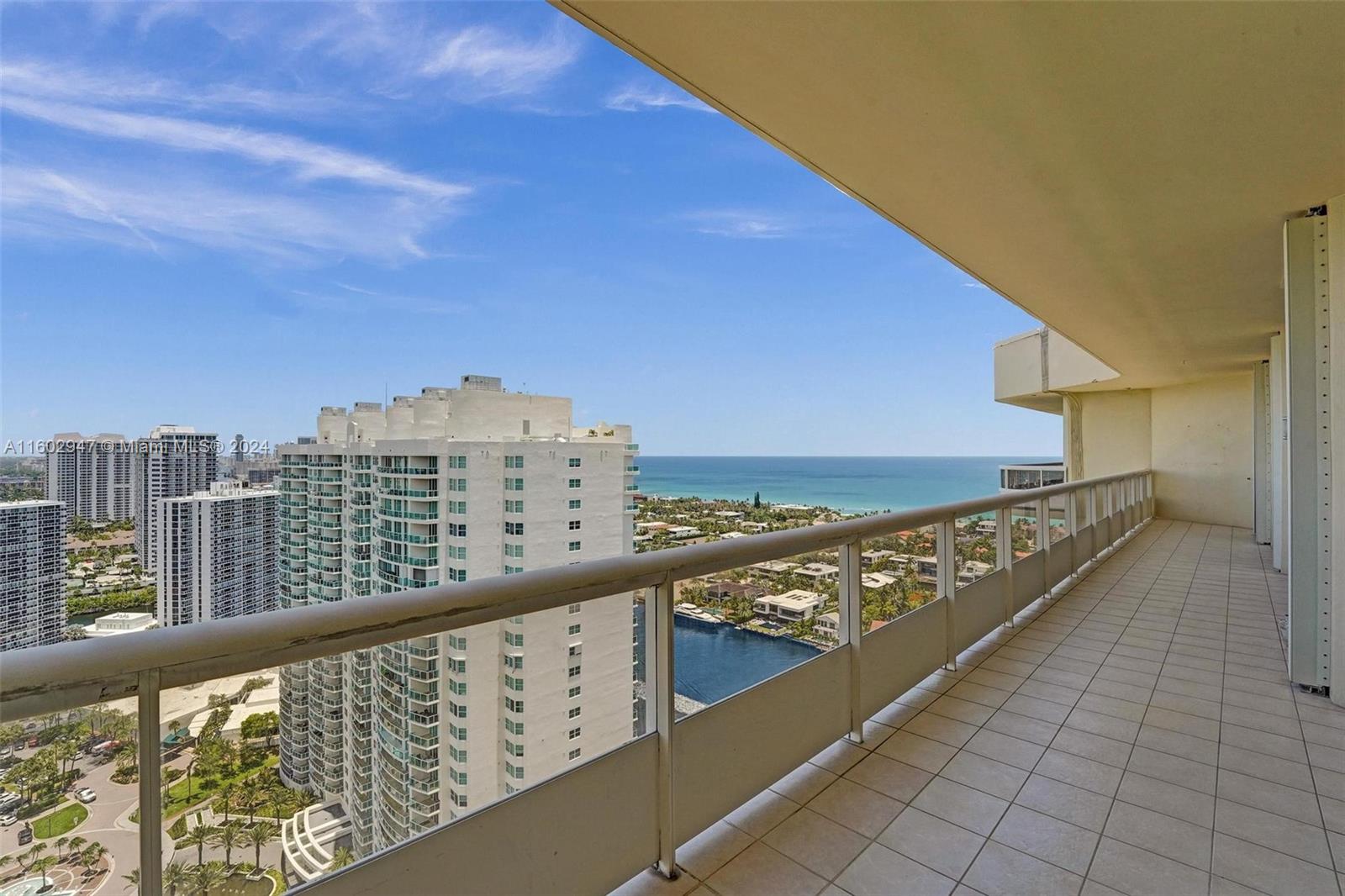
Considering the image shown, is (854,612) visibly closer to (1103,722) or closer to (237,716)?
(1103,722)

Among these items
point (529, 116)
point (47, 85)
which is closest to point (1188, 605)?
point (47, 85)

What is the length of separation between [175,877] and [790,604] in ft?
6.24

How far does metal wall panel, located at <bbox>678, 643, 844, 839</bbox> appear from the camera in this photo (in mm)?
1854

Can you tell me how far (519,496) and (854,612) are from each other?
540 cm

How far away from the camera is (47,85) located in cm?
623

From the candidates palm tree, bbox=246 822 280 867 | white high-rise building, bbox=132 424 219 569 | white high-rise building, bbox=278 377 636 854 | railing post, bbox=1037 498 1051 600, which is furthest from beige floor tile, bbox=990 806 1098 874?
white high-rise building, bbox=132 424 219 569

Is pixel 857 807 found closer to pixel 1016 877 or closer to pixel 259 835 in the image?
pixel 1016 877

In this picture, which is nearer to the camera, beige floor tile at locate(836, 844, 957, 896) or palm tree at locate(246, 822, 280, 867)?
palm tree at locate(246, 822, 280, 867)

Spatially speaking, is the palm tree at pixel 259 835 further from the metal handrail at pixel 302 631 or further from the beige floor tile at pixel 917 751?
the beige floor tile at pixel 917 751

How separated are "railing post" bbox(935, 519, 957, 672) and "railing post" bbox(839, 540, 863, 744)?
3.18 ft

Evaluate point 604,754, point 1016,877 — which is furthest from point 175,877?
point 1016,877

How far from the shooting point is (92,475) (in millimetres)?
4215

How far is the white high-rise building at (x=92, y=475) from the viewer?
3623 millimetres

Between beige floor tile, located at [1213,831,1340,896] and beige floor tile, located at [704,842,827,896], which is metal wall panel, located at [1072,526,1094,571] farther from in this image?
beige floor tile, located at [704,842,827,896]
